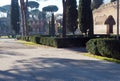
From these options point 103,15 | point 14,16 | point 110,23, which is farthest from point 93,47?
point 14,16

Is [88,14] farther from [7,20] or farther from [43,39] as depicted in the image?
[7,20]

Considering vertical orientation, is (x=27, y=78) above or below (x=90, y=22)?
Result: below

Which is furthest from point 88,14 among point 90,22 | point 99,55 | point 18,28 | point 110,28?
point 18,28

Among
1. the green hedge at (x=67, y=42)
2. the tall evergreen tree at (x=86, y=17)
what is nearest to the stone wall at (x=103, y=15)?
the tall evergreen tree at (x=86, y=17)

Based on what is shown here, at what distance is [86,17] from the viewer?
139 feet

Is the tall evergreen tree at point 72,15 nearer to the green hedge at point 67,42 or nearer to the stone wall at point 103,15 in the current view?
the stone wall at point 103,15

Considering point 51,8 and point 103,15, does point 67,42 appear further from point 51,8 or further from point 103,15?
point 51,8

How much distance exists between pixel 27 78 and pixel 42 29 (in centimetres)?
10392

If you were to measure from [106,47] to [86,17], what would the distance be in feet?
Result: 77.5

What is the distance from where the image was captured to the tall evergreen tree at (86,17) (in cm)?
4225

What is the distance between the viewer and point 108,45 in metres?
18.8

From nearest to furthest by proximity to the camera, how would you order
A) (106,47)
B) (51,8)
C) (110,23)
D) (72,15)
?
(106,47), (72,15), (110,23), (51,8)

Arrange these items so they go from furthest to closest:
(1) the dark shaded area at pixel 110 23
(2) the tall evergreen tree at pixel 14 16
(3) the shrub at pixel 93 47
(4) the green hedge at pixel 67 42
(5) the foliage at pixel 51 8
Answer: (5) the foliage at pixel 51 8 < (2) the tall evergreen tree at pixel 14 16 < (1) the dark shaded area at pixel 110 23 < (4) the green hedge at pixel 67 42 < (3) the shrub at pixel 93 47

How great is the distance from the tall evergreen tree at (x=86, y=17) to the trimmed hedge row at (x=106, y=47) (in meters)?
20.1
